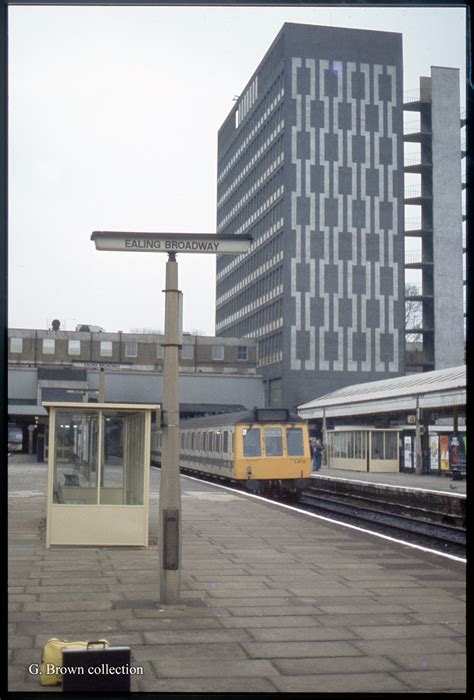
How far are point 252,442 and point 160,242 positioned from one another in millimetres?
18970

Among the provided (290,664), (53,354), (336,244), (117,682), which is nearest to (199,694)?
(117,682)

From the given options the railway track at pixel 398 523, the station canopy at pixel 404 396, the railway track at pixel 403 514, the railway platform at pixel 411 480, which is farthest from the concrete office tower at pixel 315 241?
the railway track at pixel 398 523

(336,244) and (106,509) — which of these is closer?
(106,509)

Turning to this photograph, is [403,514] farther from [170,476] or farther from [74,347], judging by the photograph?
[74,347]

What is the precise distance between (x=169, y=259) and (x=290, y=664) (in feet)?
12.0

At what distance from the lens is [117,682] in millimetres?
4637

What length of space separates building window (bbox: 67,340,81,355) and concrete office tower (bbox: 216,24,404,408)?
9.20m

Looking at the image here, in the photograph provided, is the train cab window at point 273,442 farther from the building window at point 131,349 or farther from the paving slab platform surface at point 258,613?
the building window at point 131,349

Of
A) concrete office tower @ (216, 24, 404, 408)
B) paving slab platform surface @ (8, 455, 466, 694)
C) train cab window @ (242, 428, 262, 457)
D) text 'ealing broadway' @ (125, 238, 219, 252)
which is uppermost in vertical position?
concrete office tower @ (216, 24, 404, 408)

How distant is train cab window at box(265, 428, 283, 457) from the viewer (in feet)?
86.7

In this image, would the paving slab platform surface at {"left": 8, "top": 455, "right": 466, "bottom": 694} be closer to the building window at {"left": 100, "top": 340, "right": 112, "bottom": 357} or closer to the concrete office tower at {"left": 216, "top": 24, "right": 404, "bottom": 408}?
the concrete office tower at {"left": 216, "top": 24, "right": 404, "bottom": 408}

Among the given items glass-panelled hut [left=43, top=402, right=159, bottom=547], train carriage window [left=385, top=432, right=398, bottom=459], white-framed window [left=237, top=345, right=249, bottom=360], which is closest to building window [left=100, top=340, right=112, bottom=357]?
white-framed window [left=237, top=345, right=249, bottom=360]

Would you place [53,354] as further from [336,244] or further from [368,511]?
[368,511]

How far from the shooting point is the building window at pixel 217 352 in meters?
58.3
